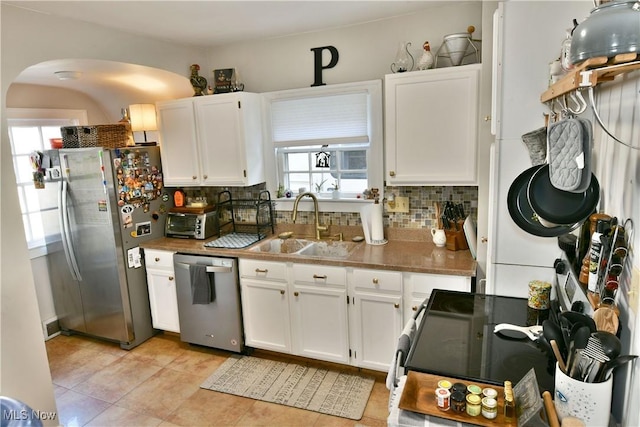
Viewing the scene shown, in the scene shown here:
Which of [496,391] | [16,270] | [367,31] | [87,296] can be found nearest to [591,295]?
[496,391]

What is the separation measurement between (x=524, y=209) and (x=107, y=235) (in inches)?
118

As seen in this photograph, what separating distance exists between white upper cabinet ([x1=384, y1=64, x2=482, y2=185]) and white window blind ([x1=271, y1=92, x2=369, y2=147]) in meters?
0.31

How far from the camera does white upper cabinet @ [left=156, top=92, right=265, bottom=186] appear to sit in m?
3.17

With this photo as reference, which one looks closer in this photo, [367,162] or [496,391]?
[496,391]

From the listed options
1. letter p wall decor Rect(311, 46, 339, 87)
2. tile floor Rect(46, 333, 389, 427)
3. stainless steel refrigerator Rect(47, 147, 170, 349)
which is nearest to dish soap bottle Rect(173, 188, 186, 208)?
stainless steel refrigerator Rect(47, 147, 170, 349)

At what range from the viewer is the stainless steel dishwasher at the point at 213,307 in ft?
9.92

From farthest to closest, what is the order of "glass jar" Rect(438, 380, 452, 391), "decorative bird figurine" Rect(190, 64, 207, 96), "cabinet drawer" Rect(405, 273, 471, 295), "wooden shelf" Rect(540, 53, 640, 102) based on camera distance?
"decorative bird figurine" Rect(190, 64, 207, 96) → "cabinet drawer" Rect(405, 273, 471, 295) → "glass jar" Rect(438, 380, 452, 391) → "wooden shelf" Rect(540, 53, 640, 102)

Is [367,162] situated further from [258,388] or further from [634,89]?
[634,89]

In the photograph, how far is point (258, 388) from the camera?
9.11ft

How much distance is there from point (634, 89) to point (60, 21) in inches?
117

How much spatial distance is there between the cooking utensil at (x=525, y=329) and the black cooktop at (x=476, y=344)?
0.02 m

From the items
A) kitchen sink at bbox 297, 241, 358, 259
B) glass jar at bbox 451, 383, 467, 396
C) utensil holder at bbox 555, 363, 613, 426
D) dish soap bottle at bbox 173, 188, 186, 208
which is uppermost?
dish soap bottle at bbox 173, 188, 186, 208

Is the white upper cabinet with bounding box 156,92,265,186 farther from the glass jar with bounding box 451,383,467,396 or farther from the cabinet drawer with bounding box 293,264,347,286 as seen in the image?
the glass jar with bounding box 451,383,467,396

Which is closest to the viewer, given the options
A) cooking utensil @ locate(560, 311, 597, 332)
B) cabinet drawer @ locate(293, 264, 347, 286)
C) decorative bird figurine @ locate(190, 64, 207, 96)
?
cooking utensil @ locate(560, 311, 597, 332)
